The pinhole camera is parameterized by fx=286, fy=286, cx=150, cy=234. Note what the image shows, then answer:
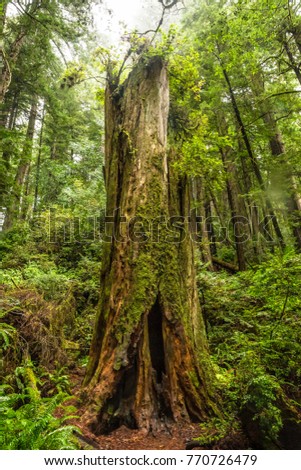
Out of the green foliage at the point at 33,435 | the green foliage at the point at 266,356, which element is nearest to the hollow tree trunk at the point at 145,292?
the green foliage at the point at 266,356

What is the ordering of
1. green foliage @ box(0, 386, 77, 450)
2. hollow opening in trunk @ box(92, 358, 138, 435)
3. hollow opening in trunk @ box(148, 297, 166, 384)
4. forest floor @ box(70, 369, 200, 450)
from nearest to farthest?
green foliage @ box(0, 386, 77, 450)
forest floor @ box(70, 369, 200, 450)
hollow opening in trunk @ box(92, 358, 138, 435)
hollow opening in trunk @ box(148, 297, 166, 384)

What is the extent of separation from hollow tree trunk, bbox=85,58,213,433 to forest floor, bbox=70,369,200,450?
0.11 meters

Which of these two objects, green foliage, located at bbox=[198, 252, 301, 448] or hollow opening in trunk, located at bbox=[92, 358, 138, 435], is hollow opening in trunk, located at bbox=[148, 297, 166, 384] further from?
green foliage, located at bbox=[198, 252, 301, 448]

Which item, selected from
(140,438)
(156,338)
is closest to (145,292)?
(156,338)

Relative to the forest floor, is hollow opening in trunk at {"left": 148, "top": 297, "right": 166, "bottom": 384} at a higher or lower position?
higher

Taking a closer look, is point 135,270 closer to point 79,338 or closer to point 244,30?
point 79,338

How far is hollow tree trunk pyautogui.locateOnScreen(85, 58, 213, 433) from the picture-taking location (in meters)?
3.69

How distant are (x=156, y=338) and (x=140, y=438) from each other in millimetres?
1201

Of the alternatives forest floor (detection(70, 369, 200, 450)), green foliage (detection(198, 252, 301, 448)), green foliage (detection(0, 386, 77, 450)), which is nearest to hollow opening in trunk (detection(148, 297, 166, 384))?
forest floor (detection(70, 369, 200, 450))

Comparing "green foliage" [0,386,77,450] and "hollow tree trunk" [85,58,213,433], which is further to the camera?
"hollow tree trunk" [85,58,213,433]

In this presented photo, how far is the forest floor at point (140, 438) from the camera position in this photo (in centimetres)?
322

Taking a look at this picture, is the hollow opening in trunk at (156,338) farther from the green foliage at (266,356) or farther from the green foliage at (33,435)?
the green foliage at (33,435)

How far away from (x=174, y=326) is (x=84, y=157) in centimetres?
1577

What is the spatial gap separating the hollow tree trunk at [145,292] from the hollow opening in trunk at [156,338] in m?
0.01
